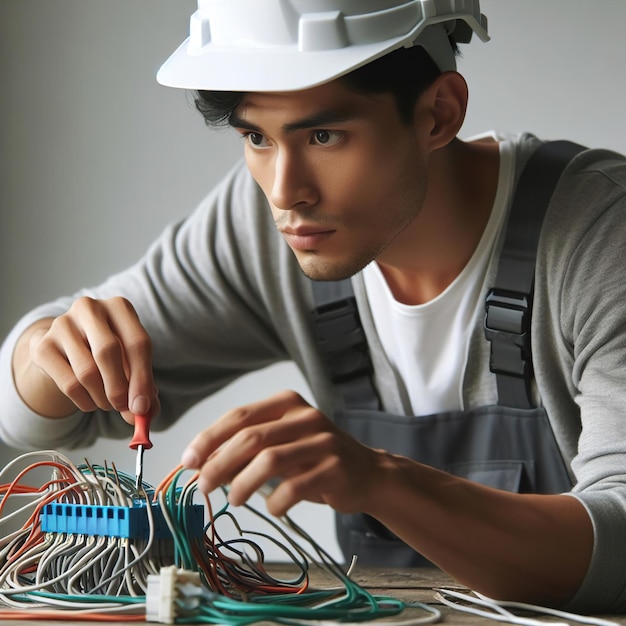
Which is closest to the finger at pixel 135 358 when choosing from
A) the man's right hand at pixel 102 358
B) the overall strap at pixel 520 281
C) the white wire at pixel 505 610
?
the man's right hand at pixel 102 358

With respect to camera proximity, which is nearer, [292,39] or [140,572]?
[140,572]

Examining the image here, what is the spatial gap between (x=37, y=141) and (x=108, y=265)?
348mm

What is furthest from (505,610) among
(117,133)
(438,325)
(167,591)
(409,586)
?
(117,133)

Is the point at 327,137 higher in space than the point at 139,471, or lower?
higher

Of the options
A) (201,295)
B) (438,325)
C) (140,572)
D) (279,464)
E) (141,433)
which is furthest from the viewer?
(201,295)

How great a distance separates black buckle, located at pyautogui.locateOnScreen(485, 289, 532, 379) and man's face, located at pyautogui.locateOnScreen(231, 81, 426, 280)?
159 millimetres

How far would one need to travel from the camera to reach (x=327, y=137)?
38.7 inches

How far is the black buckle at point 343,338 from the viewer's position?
129cm

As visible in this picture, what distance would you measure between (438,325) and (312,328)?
18cm

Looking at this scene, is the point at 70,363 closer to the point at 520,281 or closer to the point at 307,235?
the point at 307,235

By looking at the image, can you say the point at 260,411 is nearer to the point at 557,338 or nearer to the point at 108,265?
the point at 557,338

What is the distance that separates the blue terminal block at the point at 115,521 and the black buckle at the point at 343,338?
51 cm

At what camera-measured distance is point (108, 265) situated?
243 centimetres

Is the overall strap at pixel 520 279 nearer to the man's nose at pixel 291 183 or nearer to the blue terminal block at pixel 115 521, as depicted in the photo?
the man's nose at pixel 291 183
